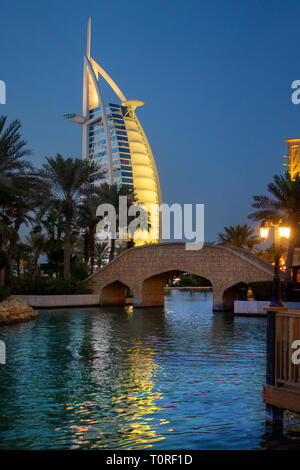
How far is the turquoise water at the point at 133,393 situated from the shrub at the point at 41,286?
21.2 m

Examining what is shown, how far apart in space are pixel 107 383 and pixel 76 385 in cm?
72

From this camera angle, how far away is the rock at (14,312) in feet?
91.4

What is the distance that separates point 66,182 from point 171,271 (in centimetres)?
1094

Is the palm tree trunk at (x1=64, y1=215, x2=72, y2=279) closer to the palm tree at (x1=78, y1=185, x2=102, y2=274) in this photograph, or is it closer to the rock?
the palm tree at (x1=78, y1=185, x2=102, y2=274)

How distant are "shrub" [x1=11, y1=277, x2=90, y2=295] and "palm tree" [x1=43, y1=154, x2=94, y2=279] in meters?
2.26

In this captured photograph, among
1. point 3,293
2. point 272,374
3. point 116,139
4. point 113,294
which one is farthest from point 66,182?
point 116,139

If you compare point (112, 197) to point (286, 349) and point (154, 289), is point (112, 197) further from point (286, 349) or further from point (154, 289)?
point (286, 349)

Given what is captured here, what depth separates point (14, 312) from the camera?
29219 millimetres

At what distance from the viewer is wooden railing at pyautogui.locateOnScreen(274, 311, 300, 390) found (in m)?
8.70
